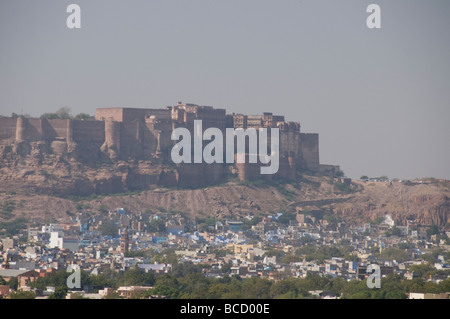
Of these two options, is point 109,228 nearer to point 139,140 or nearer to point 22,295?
point 139,140

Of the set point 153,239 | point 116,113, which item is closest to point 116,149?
point 116,113

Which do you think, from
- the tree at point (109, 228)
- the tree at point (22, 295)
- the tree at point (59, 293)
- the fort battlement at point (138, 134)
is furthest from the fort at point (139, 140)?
the tree at point (22, 295)

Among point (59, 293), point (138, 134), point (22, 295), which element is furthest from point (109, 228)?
point (22, 295)

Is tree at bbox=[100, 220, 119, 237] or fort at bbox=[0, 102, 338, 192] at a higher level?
fort at bbox=[0, 102, 338, 192]

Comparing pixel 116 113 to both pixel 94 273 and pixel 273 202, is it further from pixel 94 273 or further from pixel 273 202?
pixel 94 273

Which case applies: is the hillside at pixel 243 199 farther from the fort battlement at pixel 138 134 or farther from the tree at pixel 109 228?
the tree at pixel 109 228

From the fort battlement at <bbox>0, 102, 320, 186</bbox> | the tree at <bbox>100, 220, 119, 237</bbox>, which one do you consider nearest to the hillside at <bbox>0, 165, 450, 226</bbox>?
the fort battlement at <bbox>0, 102, 320, 186</bbox>

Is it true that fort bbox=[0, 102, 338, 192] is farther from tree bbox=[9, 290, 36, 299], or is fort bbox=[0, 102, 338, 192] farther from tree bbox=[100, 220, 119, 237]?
tree bbox=[9, 290, 36, 299]

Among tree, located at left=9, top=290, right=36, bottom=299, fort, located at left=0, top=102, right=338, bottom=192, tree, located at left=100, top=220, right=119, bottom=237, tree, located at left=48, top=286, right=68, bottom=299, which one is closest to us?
tree, located at left=9, top=290, right=36, bottom=299
